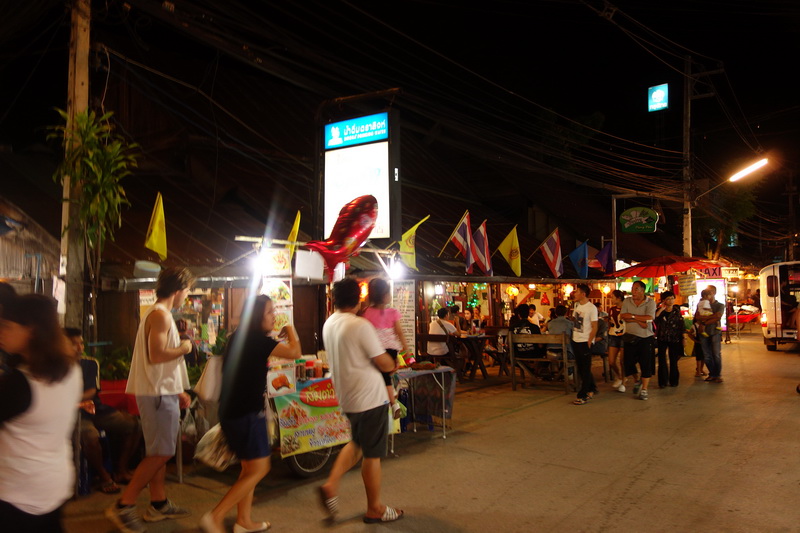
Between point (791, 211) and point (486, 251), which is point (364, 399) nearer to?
point (486, 251)

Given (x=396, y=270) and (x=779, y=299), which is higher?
(x=396, y=270)

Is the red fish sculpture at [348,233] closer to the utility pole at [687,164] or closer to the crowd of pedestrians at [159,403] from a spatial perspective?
the crowd of pedestrians at [159,403]

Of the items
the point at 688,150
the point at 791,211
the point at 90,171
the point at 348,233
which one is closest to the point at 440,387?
the point at 348,233

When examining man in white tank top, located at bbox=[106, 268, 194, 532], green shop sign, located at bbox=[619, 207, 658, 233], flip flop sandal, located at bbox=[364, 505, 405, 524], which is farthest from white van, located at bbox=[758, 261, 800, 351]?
man in white tank top, located at bbox=[106, 268, 194, 532]

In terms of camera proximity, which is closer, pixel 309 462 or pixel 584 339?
pixel 309 462

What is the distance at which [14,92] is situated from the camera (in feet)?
35.4

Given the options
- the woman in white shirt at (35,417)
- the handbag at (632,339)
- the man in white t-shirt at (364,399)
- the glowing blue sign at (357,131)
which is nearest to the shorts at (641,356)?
the handbag at (632,339)

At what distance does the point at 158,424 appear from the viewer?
4.85 metres

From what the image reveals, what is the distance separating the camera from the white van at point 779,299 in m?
18.9

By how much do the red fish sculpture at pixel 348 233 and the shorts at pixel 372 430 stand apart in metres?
3.86

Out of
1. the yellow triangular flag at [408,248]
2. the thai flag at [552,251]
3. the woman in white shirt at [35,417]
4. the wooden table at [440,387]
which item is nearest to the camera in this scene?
the woman in white shirt at [35,417]

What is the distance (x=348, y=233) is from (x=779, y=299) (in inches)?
659

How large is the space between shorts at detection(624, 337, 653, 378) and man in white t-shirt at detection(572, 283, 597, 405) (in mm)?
930

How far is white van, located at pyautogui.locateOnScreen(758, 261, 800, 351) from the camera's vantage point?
746 inches
